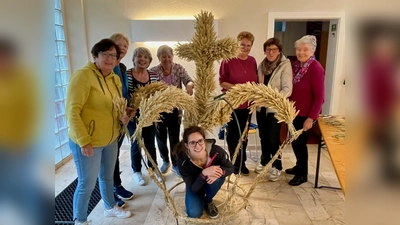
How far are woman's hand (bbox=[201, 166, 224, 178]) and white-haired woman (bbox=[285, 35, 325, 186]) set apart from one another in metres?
0.90

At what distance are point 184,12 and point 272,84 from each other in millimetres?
1365

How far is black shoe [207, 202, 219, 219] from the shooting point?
79.1 inches

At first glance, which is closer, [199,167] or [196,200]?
[199,167]

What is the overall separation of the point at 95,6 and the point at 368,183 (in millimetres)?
3339

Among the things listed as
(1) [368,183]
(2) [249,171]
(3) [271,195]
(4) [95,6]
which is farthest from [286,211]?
(4) [95,6]

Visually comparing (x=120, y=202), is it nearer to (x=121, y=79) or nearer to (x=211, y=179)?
(x=211, y=179)

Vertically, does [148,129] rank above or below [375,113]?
below

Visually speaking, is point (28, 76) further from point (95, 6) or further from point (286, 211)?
point (95, 6)

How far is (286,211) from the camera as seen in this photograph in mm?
2143

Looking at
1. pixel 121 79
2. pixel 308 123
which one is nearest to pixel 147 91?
pixel 121 79

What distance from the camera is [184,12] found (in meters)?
3.06

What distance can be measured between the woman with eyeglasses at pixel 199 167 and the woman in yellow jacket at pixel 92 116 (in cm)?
45

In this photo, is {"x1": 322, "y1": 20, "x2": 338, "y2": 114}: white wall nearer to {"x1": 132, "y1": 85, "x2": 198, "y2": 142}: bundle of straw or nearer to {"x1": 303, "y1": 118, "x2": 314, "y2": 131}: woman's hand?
{"x1": 303, "y1": 118, "x2": 314, "y2": 131}: woman's hand

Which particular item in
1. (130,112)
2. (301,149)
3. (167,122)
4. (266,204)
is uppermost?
(130,112)
